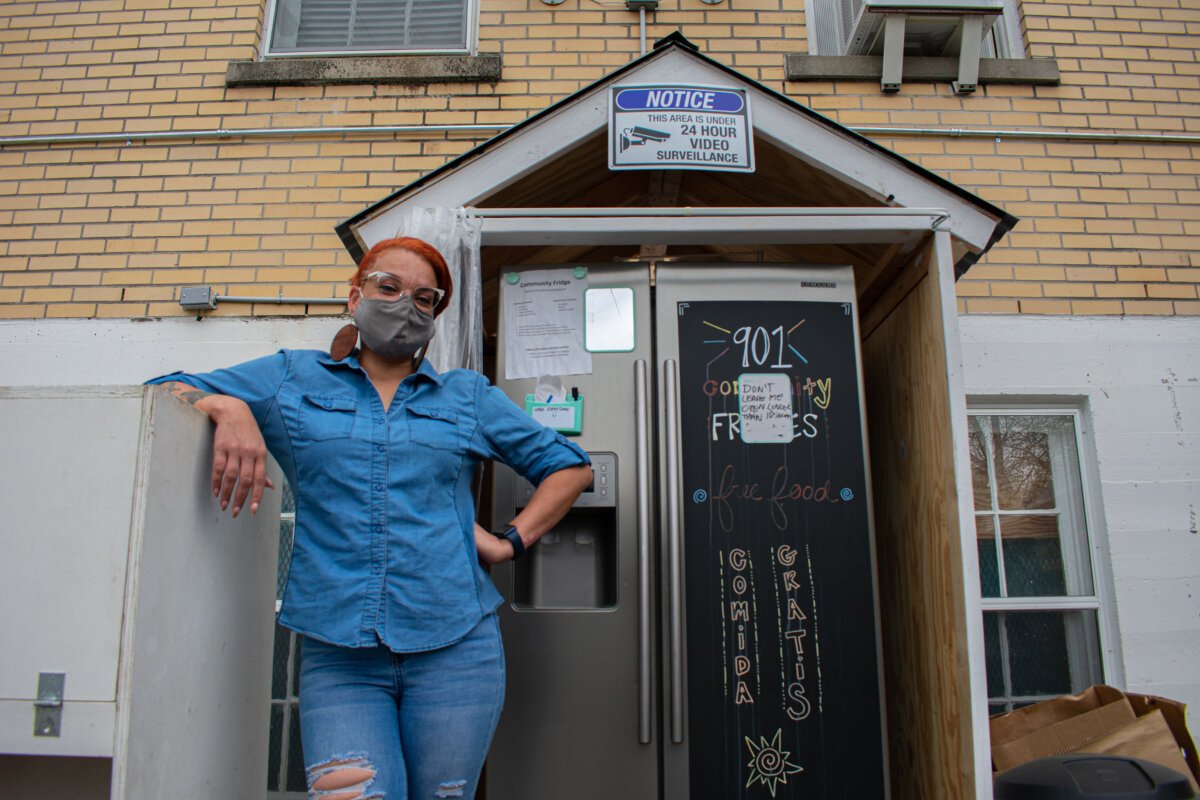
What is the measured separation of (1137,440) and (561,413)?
2.92m

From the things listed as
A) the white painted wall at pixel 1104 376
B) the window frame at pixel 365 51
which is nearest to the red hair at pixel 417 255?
the white painted wall at pixel 1104 376

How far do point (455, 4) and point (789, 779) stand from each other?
14.3 feet

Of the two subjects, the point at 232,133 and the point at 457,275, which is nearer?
the point at 457,275

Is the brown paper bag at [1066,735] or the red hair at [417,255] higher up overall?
the red hair at [417,255]

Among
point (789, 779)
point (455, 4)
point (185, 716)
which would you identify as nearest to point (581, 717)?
point (789, 779)

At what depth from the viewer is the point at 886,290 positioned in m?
3.25

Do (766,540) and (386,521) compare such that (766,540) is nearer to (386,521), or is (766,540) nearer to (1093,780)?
(1093,780)

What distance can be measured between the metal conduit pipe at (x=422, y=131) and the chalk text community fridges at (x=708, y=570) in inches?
69.6

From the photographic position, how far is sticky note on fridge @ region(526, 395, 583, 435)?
113 inches

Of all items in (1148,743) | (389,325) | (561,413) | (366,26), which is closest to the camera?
(389,325)

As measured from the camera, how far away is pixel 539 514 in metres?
2.23

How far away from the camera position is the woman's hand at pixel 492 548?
7.24ft

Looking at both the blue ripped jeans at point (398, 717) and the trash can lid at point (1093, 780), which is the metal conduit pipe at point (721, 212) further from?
the trash can lid at point (1093, 780)

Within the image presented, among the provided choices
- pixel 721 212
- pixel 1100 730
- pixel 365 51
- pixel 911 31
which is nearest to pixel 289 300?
pixel 365 51
